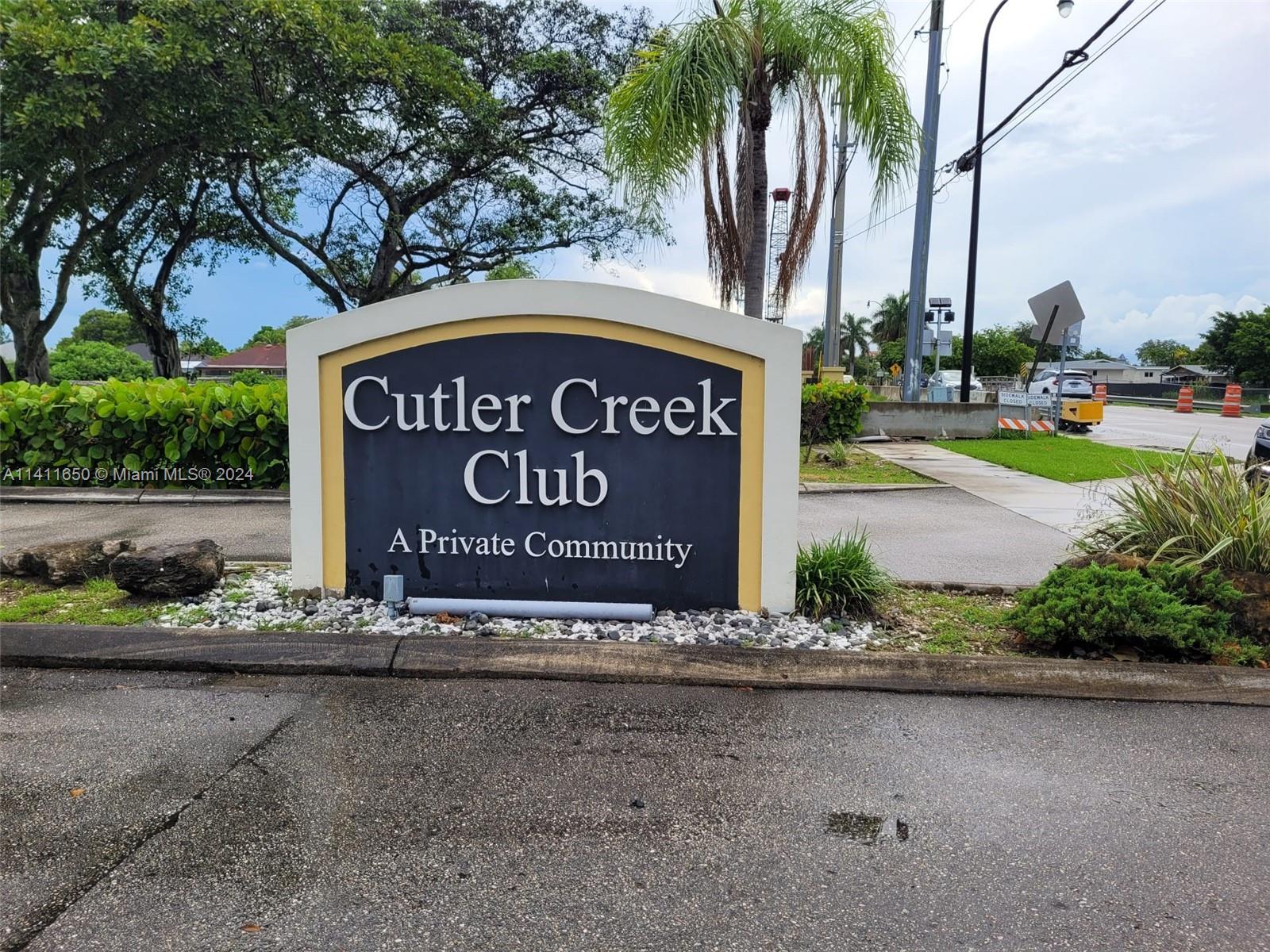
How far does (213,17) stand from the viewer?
14656mm

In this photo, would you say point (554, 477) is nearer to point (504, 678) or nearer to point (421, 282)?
point (504, 678)

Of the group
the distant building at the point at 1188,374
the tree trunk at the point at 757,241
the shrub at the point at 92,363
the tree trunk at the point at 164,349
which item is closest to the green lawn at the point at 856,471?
the tree trunk at the point at 757,241

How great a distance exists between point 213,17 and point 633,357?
14646 mm

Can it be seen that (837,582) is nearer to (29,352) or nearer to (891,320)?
(29,352)

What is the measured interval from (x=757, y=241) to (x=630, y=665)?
4.94 metres

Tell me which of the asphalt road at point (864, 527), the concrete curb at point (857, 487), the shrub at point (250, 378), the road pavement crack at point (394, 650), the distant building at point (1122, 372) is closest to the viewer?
the road pavement crack at point (394, 650)

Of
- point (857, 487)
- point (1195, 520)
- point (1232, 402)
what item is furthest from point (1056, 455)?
point (1232, 402)

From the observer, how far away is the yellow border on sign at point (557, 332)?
472 centimetres

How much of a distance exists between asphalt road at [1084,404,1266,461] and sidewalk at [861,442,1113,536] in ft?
11.4

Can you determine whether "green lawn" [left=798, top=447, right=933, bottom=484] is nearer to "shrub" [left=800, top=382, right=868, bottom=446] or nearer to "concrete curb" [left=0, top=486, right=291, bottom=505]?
"shrub" [left=800, top=382, right=868, bottom=446]

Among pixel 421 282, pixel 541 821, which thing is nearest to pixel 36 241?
pixel 421 282

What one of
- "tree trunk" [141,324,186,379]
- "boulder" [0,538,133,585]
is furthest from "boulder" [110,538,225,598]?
"tree trunk" [141,324,186,379]

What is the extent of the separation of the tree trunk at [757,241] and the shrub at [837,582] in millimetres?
3200

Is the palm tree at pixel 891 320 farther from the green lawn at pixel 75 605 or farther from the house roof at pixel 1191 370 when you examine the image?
the green lawn at pixel 75 605
